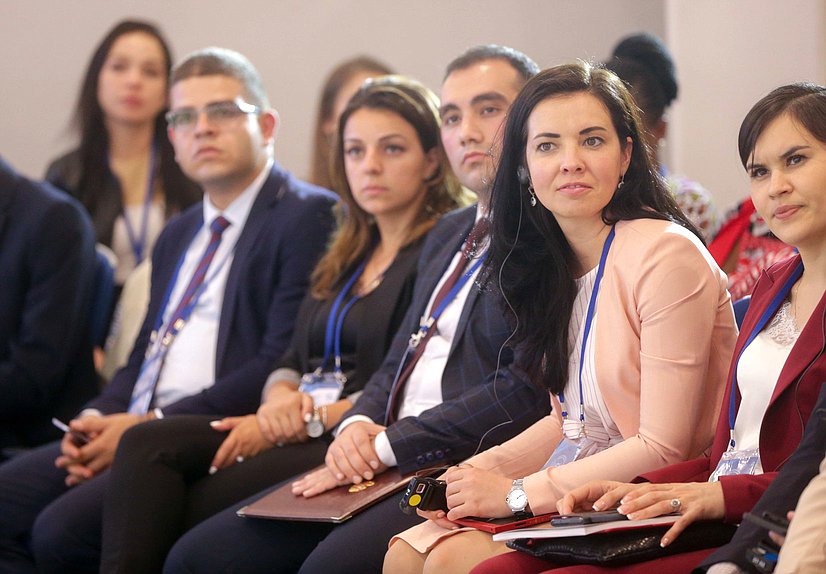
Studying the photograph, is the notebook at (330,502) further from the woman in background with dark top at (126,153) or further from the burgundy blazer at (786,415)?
the woman in background with dark top at (126,153)

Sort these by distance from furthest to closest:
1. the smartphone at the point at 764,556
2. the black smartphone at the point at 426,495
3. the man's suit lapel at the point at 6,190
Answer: the man's suit lapel at the point at 6,190
the black smartphone at the point at 426,495
the smartphone at the point at 764,556

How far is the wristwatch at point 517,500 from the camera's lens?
7.14ft

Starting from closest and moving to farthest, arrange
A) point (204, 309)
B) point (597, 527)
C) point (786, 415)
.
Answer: point (597, 527) → point (786, 415) → point (204, 309)

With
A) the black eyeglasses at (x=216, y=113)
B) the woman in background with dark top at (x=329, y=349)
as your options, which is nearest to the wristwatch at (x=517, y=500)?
the woman in background with dark top at (x=329, y=349)

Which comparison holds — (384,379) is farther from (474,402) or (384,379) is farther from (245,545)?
(245,545)

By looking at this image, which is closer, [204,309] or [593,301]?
[593,301]

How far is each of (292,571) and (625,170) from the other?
124 cm

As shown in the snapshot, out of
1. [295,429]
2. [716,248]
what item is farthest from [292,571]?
[716,248]

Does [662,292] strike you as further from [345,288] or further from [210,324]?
[210,324]

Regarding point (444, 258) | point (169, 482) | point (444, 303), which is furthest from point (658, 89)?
point (169, 482)

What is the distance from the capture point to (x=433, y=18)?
218 inches

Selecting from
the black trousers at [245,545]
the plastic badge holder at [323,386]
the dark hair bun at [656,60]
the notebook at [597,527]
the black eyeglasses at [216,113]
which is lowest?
the black trousers at [245,545]

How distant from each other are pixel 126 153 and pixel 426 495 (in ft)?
10.2

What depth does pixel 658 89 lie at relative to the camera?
355 centimetres
